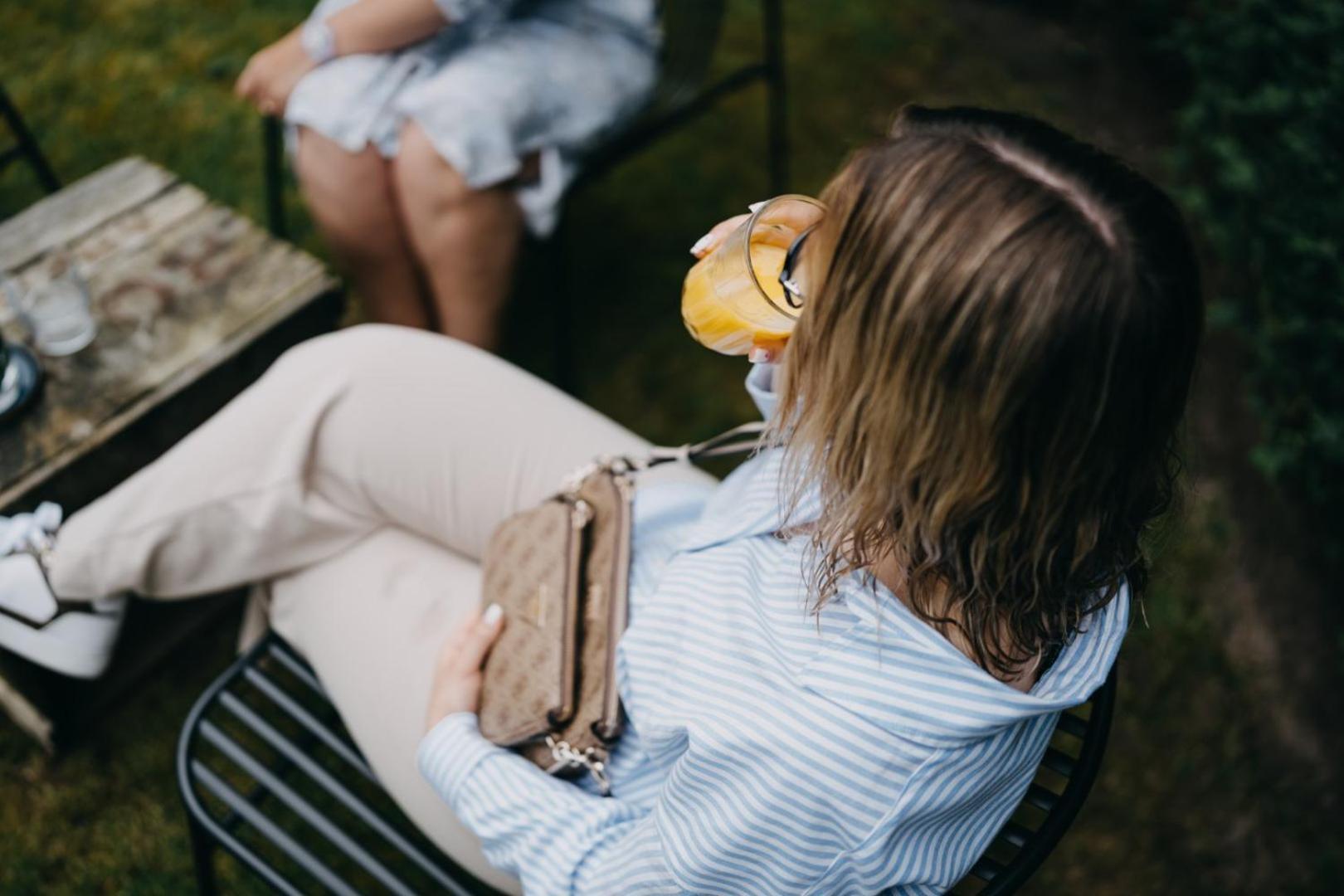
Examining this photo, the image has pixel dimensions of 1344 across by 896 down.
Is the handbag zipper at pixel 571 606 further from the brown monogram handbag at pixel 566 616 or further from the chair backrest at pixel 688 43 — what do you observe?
the chair backrest at pixel 688 43

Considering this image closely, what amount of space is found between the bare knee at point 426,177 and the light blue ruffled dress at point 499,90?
0.02m

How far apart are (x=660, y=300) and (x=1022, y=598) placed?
2.12 meters

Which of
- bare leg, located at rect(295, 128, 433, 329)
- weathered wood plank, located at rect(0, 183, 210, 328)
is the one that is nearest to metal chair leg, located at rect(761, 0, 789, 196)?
bare leg, located at rect(295, 128, 433, 329)

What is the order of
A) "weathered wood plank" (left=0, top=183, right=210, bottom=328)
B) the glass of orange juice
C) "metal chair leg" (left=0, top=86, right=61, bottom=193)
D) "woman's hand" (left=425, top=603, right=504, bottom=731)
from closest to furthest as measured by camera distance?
1. the glass of orange juice
2. "woman's hand" (left=425, top=603, right=504, bottom=731)
3. "weathered wood plank" (left=0, top=183, right=210, bottom=328)
4. "metal chair leg" (left=0, top=86, right=61, bottom=193)

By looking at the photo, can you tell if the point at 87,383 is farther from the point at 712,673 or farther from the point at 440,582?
the point at 712,673

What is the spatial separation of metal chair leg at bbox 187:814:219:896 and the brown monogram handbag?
0.49 m

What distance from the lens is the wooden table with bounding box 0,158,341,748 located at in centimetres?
187

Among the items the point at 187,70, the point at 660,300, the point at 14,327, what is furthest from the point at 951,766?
the point at 187,70

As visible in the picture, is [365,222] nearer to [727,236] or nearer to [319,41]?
[319,41]

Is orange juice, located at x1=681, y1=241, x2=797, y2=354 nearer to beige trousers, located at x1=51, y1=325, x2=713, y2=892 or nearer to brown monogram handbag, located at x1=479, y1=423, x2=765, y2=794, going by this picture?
brown monogram handbag, located at x1=479, y1=423, x2=765, y2=794

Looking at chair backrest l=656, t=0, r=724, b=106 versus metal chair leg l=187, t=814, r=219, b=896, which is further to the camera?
chair backrest l=656, t=0, r=724, b=106

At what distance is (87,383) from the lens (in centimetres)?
194

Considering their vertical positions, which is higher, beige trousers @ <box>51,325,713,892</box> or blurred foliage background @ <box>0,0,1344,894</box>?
beige trousers @ <box>51,325,713,892</box>

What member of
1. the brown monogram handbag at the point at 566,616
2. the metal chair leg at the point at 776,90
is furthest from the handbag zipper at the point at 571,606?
the metal chair leg at the point at 776,90
